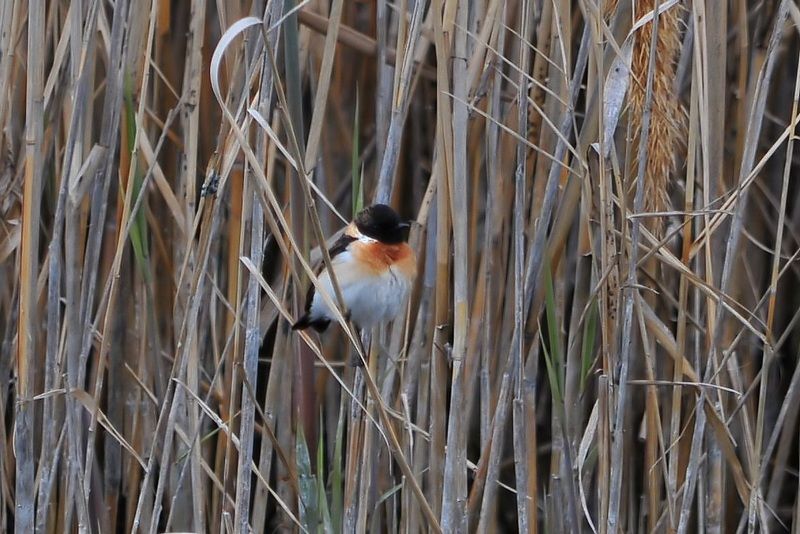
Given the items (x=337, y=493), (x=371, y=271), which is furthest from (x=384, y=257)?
(x=337, y=493)

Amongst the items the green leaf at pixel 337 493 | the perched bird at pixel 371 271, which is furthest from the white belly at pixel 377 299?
the green leaf at pixel 337 493

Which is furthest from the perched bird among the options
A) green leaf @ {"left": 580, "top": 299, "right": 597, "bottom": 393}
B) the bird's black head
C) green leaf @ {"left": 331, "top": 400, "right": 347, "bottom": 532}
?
green leaf @ {"left": 580, "top": 299, "right": 597, "bottom": 393}

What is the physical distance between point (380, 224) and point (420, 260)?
34 centimetres

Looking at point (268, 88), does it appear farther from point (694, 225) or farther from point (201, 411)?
point (694, 225)

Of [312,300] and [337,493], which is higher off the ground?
[312,300]

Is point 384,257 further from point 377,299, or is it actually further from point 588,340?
point 588,340

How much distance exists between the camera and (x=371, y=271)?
Answer: 2.27 metres

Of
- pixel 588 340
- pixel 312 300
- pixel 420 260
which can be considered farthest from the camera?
pixel 420 260

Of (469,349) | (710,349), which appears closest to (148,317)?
(469,349)

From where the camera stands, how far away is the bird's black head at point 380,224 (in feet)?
7.20

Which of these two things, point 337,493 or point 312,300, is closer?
point 337,493

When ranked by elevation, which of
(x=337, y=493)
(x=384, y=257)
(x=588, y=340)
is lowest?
(x=337, y=493)

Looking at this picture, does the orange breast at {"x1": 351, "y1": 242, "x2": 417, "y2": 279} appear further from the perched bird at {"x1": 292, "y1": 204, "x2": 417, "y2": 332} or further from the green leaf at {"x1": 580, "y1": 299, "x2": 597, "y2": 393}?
the green leaf at {"x1": 580, "y1": 299, "x2": 597, "y2": 393}

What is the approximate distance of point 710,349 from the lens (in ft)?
6.49
